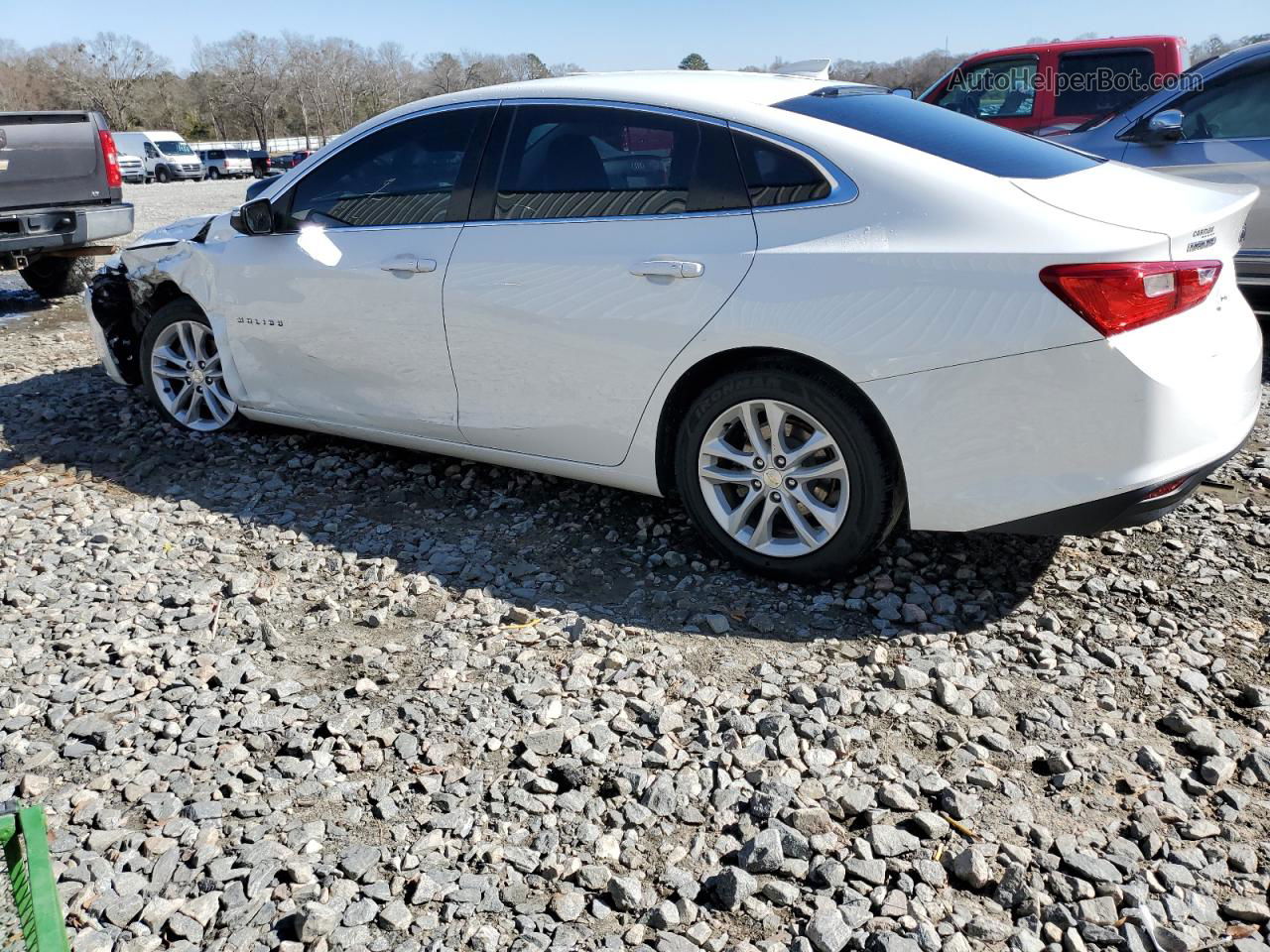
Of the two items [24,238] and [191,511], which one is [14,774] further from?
[24,238]

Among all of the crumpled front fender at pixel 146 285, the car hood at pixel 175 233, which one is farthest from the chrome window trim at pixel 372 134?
the car hood at pixel 175 233

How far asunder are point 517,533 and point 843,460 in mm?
1422

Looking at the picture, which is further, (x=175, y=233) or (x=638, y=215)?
(x=175, y=233)

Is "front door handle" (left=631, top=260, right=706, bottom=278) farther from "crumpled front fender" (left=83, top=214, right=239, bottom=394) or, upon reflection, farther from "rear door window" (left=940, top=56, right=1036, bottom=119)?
"rear door window" (left=940, top=56, right=1036, bottom=119)

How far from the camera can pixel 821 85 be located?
13.5 ft

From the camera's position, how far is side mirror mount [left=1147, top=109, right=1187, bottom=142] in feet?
22.7

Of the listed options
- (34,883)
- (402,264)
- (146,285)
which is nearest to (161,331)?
(146,285)

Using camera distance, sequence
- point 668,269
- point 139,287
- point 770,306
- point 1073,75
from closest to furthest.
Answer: point 770,306 → point 668,269 → point 139,287 → point 1073,75

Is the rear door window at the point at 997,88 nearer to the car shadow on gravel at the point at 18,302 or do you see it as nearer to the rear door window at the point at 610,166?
the rear door window at the point at 610,166

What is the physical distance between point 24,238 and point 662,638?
24.9 feet

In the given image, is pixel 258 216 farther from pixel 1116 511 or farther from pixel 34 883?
pixel 1116 511

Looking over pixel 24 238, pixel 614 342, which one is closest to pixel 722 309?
pixel 614 342

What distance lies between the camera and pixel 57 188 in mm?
9047

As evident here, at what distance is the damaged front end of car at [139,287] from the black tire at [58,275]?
4487mm
